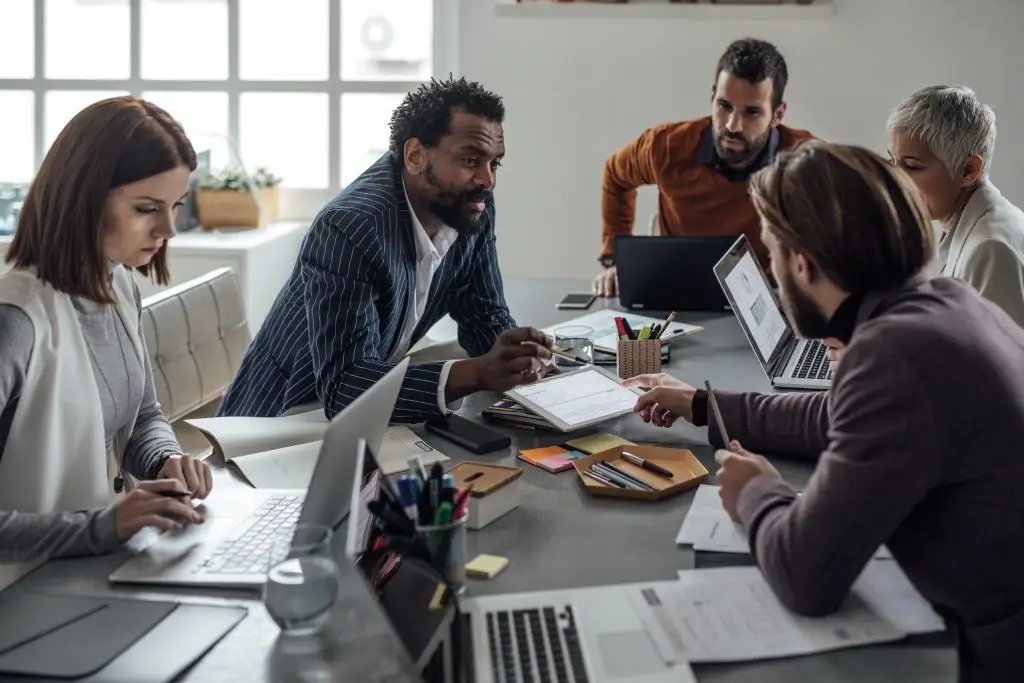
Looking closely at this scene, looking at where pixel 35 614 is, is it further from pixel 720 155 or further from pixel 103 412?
pixel 720 155

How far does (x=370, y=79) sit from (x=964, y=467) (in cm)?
350

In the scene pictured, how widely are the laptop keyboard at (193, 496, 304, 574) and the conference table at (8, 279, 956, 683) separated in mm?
53

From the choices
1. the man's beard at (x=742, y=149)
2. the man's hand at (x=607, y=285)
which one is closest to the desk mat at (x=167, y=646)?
the man's hand at (x=607, y=285)

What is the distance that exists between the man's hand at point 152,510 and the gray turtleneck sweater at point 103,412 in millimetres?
15

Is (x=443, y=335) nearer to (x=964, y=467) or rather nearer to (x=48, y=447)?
(x=48, y=447)

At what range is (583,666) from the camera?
1.24 metres

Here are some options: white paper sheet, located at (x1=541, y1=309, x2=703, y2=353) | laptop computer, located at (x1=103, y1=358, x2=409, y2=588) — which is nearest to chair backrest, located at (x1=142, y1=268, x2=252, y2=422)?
white paper sheet, located at (x1=541, y1=309, x2=703, y2=353)

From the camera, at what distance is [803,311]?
1.51 m

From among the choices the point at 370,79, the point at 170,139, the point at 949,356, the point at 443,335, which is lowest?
the point at 443,335

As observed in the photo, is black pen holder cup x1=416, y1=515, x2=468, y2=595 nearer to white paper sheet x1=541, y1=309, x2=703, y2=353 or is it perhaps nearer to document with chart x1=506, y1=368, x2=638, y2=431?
document with chart x1=506, y1=368, x2=638, y2=431

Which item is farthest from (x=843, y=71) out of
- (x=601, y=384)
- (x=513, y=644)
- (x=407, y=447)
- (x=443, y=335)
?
(x=513, y=644)

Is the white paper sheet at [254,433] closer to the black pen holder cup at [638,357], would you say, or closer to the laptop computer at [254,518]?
the laptop computer at [254,518]

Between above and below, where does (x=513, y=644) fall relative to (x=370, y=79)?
below

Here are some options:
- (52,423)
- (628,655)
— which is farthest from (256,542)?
(628,655)
